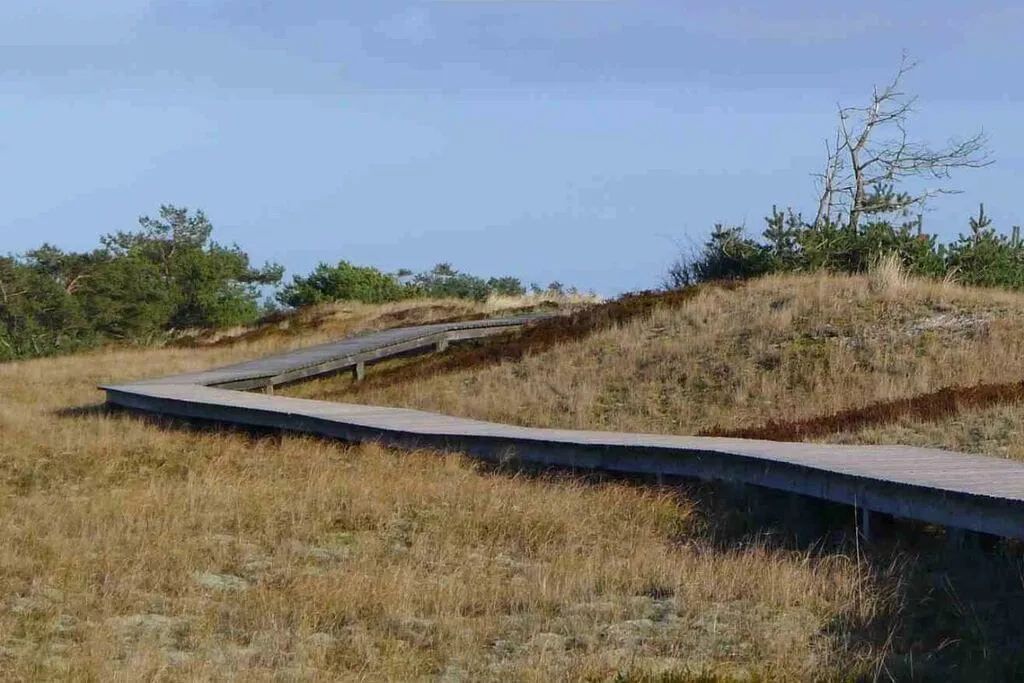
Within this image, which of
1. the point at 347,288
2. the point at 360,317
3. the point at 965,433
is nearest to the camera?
the point at 965,433

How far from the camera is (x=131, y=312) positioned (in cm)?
5297

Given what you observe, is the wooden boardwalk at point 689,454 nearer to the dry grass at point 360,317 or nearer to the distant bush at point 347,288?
the dry grass at point 360,317

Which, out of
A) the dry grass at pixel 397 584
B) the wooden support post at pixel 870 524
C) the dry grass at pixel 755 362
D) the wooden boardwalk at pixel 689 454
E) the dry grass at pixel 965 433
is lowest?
the dry grass at pixel 397 584

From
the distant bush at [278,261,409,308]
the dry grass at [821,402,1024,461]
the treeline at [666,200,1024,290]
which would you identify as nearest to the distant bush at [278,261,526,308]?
the distant bush at [278,261,409,308]

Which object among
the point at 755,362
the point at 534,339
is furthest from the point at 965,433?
the point at 534,339

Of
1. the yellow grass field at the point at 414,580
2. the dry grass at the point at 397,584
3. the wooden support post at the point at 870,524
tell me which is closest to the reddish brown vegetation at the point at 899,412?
the yellow grass field at the point at 414,580

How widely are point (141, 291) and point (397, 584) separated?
47.8m

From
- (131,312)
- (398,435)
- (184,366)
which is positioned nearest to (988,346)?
(398,435)

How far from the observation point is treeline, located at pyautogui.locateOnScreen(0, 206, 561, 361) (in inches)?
1972

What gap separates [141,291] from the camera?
53.6 metres

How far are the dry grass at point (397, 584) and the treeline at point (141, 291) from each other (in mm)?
34784

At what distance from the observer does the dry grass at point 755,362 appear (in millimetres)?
18469

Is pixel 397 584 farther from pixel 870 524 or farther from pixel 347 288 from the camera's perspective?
pixel 347 288

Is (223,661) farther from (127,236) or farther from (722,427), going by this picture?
(127,236)
